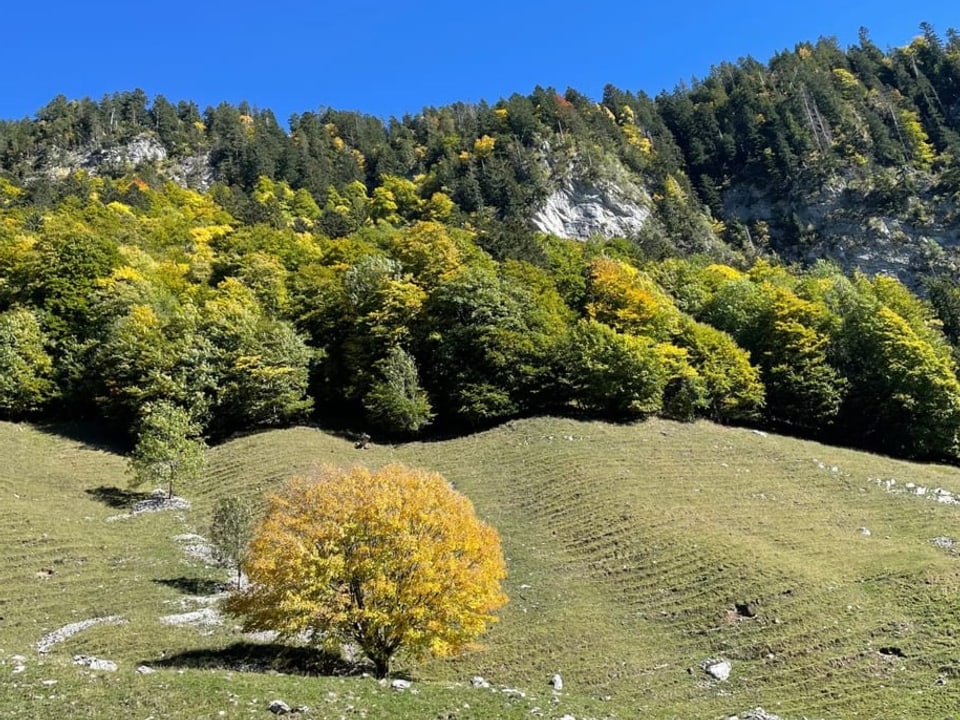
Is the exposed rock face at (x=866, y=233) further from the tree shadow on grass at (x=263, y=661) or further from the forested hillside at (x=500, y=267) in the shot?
the tree shadow on grass at (x=263, y=661)

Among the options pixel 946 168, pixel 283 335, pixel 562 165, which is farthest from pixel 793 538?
pixel 946 168

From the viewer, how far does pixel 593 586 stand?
29.7 metres

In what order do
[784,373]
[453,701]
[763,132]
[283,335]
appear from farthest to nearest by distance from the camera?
[763,132] → [784,373] → [283,335] → [453,701]

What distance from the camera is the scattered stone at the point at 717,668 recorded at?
22094 mm

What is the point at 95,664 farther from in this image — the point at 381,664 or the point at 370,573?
the point at 381,664

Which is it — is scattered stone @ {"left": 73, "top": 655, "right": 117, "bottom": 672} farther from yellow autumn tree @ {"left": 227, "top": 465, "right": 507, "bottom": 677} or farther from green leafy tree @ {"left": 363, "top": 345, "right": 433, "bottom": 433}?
green leafy tree @ {"left": 363, "top": 345, "right": 433, "bottom": 433}

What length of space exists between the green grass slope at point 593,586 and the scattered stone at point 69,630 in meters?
0.29

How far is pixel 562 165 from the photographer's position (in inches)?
5074

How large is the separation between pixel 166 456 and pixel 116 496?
4900mm

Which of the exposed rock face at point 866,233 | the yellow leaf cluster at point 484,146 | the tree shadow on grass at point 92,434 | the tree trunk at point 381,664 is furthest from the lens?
the yellow leaf cluster at point 484,146

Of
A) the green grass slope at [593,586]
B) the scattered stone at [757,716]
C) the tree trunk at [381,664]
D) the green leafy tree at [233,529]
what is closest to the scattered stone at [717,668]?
the green grass slope at [593,586]

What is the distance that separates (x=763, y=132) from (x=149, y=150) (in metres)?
138

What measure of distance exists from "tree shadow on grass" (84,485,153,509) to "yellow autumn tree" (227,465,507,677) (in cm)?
2459

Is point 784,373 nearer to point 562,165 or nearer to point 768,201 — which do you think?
point 562,165
